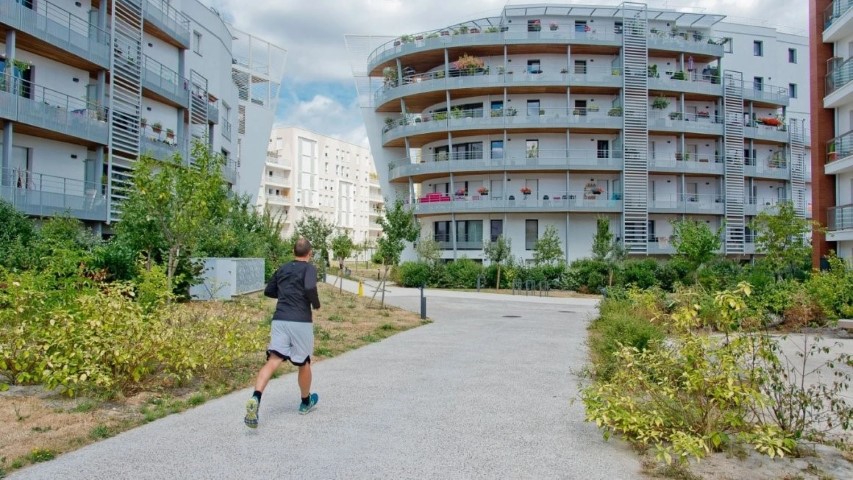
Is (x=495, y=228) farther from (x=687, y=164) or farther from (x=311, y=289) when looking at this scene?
(x=311, y=289)

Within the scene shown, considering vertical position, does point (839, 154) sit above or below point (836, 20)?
below

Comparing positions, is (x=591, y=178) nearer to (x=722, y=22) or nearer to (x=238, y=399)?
(x=722, y=22)

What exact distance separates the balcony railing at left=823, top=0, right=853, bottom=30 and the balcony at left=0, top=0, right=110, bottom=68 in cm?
2925

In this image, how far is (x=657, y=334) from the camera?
917 cm

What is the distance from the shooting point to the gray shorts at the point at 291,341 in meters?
6.19

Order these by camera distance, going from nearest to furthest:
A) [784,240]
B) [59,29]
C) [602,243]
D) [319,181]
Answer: [59,29], [784,240], [602,243], [319,181]

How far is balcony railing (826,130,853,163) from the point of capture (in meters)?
23.6

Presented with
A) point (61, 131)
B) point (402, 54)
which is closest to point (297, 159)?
point (402, 54)

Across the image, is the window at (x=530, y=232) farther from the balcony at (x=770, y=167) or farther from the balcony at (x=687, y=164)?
the balcony at (x=770, y=167)

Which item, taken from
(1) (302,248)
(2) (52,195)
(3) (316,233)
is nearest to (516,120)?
(3) (316,233)

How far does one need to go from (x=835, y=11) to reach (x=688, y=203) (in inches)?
753

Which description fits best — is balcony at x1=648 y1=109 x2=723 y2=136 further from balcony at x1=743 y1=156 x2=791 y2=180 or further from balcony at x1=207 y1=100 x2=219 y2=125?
balcony at x1=207 y1=100 x2=219 y2=125

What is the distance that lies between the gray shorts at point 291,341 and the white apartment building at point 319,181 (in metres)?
82.7

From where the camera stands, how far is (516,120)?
40.5 m
